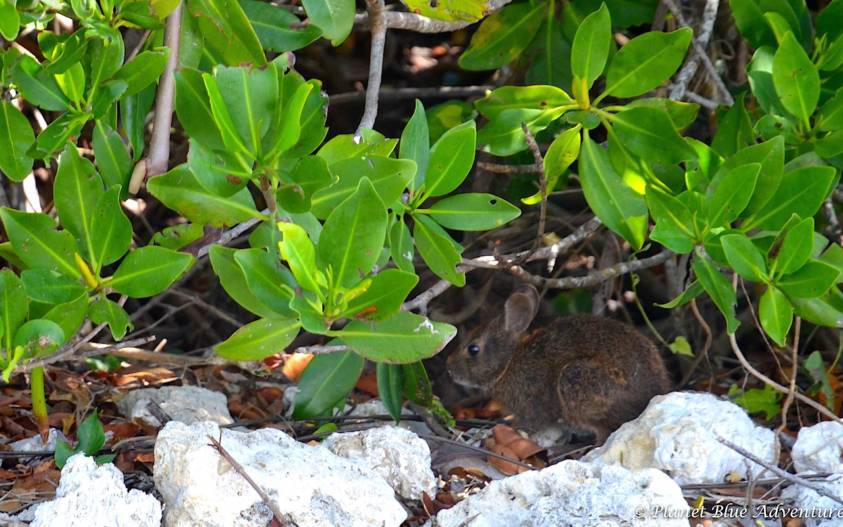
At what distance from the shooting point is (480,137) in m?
4.39

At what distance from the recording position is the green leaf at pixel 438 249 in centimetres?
388

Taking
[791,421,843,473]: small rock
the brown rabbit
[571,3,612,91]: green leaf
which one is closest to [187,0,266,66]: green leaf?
[571,3,612,91]: green leaf

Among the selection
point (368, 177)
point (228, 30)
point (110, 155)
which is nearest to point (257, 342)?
point (368, 177)

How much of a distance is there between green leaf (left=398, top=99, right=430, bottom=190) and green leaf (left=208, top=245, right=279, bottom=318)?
0.71 m

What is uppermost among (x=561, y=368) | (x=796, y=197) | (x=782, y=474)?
(x=796, y=197)

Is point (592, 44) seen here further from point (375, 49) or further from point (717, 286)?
point (717, 286)

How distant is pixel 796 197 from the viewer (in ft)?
12.9

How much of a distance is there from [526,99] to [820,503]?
1810 millimetres

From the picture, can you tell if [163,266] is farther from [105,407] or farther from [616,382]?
[616,382]

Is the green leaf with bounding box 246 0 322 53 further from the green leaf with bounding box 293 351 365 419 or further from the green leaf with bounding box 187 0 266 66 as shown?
the green leaf with bounding box 293 351 365 419

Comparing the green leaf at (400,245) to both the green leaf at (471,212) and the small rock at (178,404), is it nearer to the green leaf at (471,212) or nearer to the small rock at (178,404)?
the green leaf at (471,212)

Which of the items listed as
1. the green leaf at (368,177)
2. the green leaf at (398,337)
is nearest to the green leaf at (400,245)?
the green leaf at (368,177)

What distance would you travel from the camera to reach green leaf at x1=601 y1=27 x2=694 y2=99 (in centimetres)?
414

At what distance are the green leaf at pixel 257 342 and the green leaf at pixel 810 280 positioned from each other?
5.57 feet
